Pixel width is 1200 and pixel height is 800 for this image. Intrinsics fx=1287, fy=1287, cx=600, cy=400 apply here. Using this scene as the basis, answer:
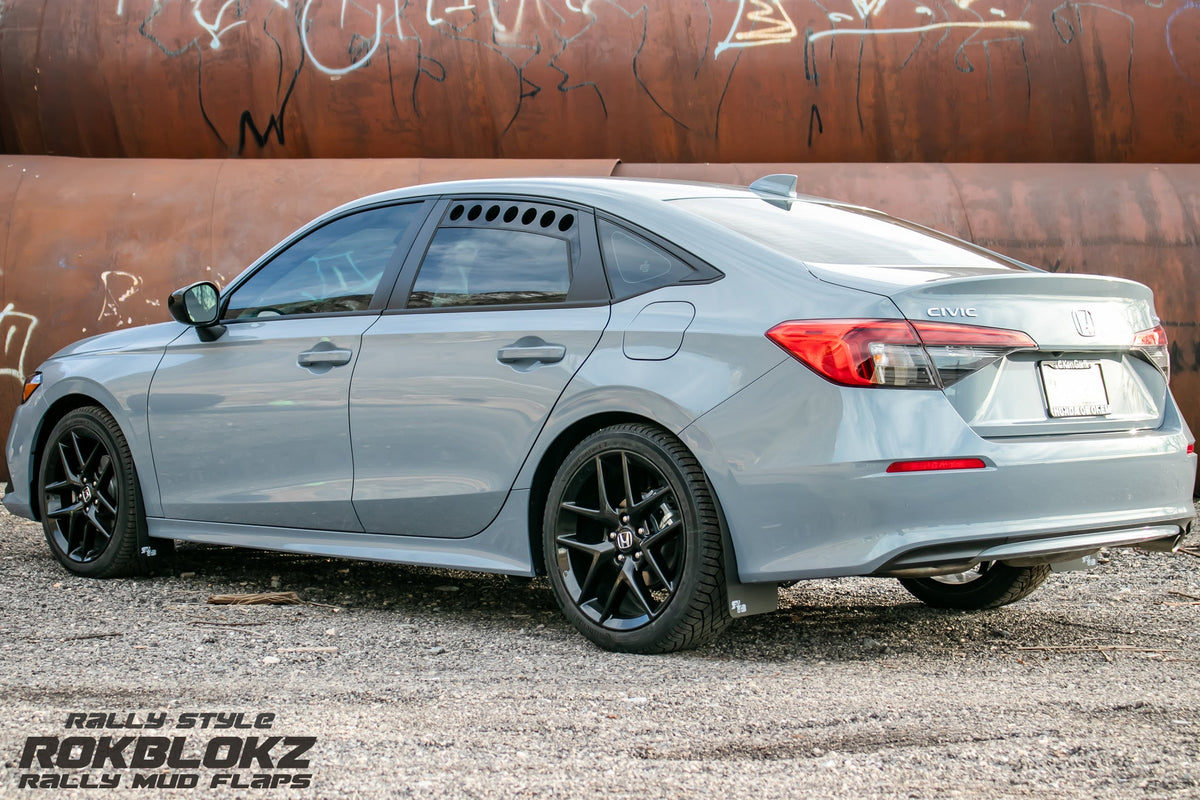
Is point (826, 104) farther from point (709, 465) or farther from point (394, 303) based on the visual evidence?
point (709, 465)

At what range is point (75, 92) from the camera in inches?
358

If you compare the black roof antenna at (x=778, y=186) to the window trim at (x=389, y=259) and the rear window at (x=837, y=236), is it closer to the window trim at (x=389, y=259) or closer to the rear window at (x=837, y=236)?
the rear window at (x=837, y=236)

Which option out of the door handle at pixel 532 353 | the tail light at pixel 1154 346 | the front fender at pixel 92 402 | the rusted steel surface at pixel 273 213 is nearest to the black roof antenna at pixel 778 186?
the door handle at pixel 532 353

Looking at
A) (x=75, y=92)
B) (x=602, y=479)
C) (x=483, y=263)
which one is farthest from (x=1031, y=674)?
(x=75, y=92)

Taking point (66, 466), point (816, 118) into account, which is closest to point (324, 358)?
point (66, 466)

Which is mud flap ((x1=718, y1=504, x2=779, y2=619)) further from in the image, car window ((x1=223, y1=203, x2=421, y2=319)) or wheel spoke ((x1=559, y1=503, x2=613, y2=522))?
car window ((x1=223, y1=203, x2=421, y2=319))

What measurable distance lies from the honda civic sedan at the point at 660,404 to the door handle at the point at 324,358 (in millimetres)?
15

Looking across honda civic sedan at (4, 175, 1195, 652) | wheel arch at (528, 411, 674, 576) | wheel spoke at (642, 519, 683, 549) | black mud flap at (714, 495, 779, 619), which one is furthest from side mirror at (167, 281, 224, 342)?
black mud flap at (714, 495, 779, 619)

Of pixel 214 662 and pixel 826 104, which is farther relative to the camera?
pixel 826 104

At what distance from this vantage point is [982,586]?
15.9 ft

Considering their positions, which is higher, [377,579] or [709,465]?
[709,465]

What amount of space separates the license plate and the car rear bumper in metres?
0.08

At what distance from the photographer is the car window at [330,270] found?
15.9 ft

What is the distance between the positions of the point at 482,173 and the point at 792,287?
5.11 meters
